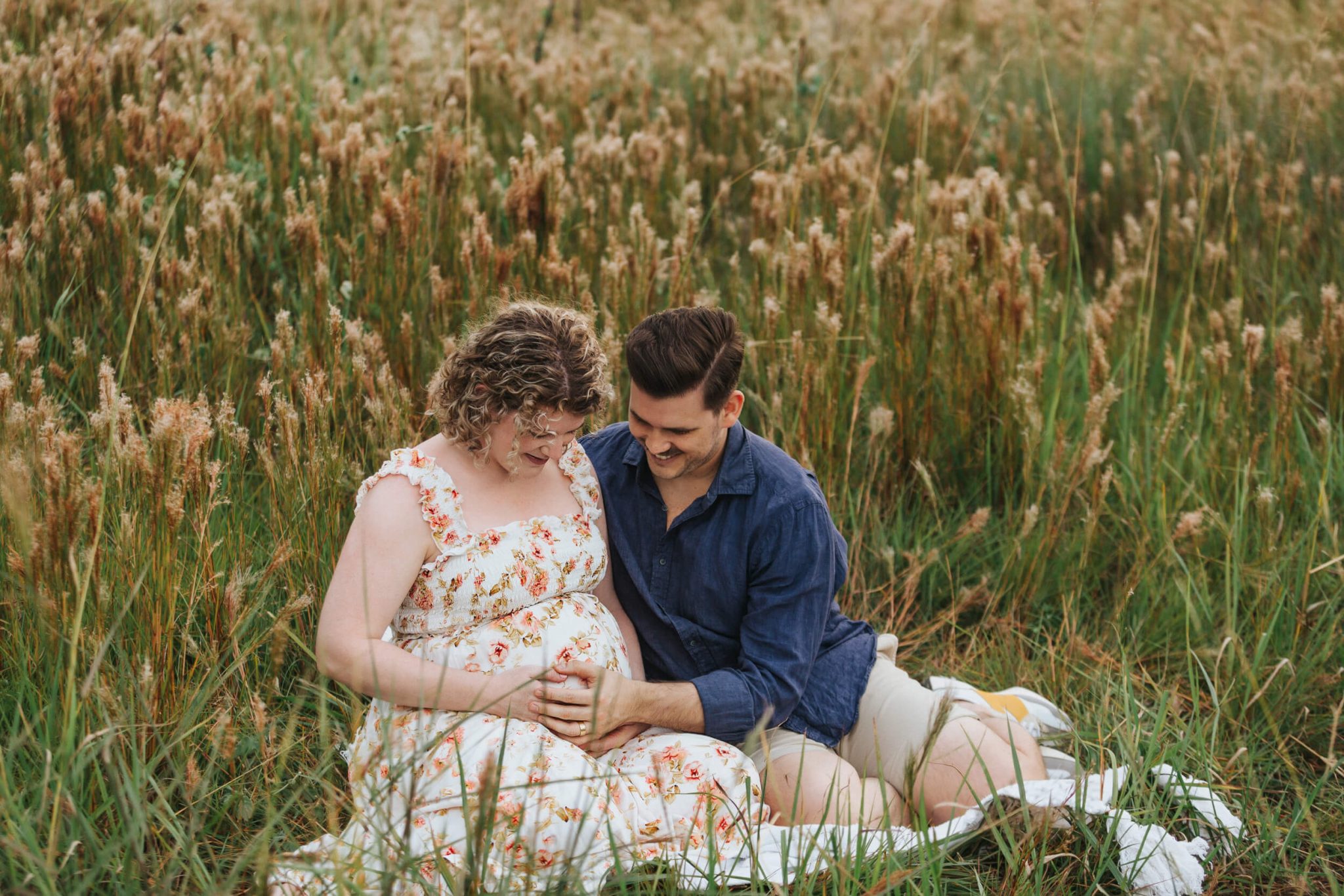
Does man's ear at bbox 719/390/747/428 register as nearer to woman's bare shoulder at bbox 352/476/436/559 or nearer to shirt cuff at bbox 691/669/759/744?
shirt cuff at bbox 691/669/759/744

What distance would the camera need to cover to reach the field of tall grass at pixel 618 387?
7.53ft

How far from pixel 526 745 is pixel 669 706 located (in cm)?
33

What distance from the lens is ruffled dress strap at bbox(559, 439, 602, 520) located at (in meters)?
2.66

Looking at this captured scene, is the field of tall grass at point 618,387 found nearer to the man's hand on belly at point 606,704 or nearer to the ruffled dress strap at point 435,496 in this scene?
the ruffled dress strap at point 435,496

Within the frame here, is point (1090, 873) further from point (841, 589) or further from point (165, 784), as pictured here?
point (165, 784)

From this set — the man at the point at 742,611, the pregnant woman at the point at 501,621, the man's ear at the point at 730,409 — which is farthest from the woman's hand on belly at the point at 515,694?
the man's ear at the point at 730,409

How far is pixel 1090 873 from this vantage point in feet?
8.04

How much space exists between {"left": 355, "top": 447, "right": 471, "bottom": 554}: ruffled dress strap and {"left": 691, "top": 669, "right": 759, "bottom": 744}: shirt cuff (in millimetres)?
564

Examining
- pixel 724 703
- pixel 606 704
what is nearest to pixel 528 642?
pixel 606 704

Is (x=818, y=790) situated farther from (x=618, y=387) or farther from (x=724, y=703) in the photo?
(x=618, y=387)

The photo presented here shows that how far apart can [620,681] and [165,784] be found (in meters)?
0.87

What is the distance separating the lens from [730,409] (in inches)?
103

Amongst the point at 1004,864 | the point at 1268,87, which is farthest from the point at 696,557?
the point at 1268,87

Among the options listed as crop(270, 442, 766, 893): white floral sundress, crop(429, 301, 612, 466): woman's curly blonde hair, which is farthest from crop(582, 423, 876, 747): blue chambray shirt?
crop(429, 301, 612, 466): woman's curly blonde hair
